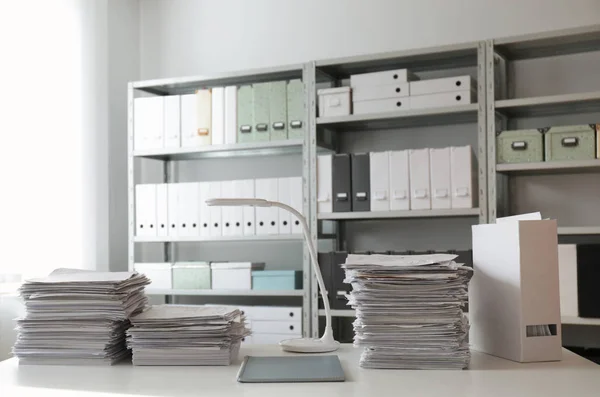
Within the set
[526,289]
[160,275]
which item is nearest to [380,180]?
[160,275]

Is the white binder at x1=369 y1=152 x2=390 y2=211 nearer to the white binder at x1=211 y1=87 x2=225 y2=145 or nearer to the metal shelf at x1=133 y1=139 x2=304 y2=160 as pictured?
the metal shelf at x1=133 y1=139 x2=304 y2=160

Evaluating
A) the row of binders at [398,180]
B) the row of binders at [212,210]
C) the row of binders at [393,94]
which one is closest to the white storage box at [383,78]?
the row of binders at [393,94]

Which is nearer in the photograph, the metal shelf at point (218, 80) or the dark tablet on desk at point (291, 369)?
the dark tablet on desk at point (291, 369)

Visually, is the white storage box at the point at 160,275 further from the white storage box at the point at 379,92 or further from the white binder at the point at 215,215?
the white storage box at the point at 379,92

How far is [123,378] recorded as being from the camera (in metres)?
1.58

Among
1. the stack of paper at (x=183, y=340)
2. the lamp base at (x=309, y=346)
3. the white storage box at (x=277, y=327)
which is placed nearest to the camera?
the stack of paper at (x=183, y=340)

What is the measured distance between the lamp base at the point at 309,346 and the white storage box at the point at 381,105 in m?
1.67

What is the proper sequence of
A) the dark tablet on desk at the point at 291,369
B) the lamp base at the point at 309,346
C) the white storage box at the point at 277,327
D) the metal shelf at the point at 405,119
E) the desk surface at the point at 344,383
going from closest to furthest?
the desk surface at the point at 344,383 < the dark tablet on desk at the point at 291,369 < the lamp base at the point at 309,346 < the metal shelf at the point at 405,119 < the white storage box at the point at 277,327

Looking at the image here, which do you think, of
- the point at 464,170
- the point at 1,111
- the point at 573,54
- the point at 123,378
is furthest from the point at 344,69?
the point at 123,378

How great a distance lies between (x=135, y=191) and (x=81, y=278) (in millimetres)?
2108

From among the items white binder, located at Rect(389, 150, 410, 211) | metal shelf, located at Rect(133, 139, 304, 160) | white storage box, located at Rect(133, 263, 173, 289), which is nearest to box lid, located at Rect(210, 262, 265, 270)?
white storage box, located at Rect(133, 263, 173, 289)

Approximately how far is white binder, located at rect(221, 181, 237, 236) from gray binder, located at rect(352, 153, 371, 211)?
669 millimetres

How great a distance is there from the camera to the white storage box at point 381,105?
129 inches

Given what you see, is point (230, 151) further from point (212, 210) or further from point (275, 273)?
point (275, 273)
